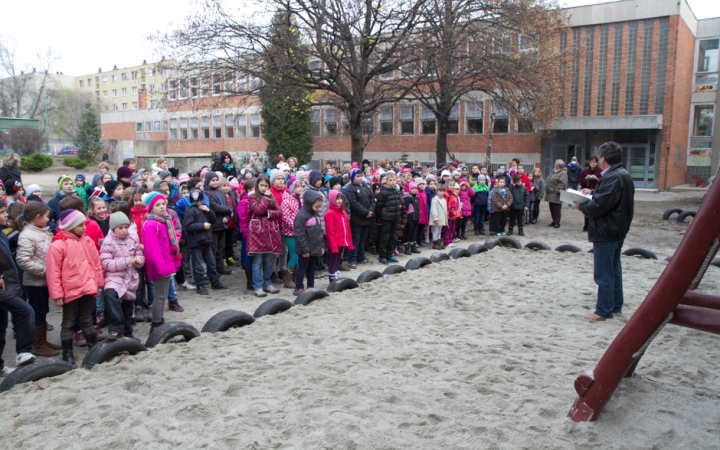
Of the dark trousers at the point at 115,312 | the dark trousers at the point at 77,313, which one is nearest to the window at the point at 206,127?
the dark trousers at the point at 115,312

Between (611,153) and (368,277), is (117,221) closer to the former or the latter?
(368,277)

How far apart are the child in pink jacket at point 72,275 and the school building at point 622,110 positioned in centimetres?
1951

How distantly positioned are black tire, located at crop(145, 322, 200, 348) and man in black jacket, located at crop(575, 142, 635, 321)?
456 centimetres

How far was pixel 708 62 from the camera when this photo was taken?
33969mm

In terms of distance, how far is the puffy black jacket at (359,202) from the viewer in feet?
34.9

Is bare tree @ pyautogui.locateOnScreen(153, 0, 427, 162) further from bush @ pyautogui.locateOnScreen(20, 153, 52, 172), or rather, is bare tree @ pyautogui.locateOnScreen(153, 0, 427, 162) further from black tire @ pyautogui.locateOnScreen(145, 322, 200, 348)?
bush @ pyautogui.locateOnScreen(20, 153, 52, 172)

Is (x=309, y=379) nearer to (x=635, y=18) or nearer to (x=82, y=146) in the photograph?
(x=635, y=18)

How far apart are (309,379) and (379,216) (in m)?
7.05

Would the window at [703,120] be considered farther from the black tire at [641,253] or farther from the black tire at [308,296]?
the black tire at [308,296]

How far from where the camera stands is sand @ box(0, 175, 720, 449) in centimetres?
361

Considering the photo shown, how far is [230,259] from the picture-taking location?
11086mm

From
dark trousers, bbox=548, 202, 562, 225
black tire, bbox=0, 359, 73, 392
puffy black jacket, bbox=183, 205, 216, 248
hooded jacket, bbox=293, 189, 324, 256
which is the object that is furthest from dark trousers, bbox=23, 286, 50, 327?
dark trousers, bbox=548, 202, 562, 225

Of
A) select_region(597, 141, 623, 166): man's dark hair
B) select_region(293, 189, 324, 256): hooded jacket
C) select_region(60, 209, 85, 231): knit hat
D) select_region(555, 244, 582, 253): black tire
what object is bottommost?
select_region(555, 244, 582, 253): black tire

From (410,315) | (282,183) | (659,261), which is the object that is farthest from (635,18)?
(410,315)
